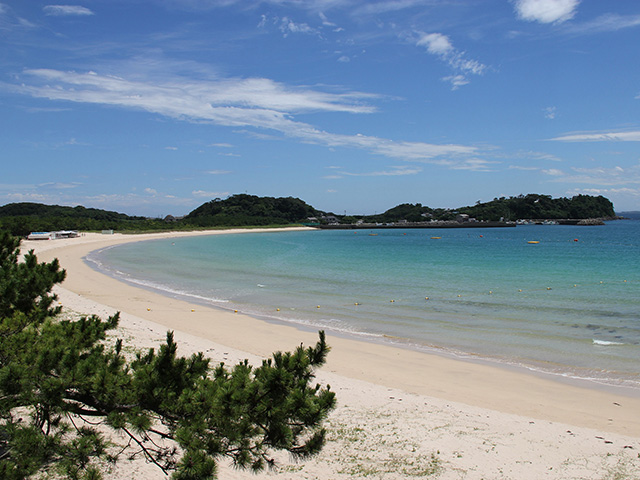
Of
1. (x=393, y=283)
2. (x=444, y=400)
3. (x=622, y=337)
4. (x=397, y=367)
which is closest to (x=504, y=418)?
(x=444, y=400)

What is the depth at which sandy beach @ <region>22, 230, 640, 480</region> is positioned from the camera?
5.25 m

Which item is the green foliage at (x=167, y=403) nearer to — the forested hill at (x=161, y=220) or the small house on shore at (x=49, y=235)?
the forested hill at (x=161, y=220)

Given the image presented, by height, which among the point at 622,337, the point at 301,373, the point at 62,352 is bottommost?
the point at 622,337

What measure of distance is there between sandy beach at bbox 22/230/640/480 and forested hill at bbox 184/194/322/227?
457 ft

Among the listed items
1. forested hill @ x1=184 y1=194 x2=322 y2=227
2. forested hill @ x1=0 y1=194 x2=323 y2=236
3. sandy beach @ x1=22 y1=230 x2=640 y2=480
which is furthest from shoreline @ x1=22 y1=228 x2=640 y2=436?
forested hill @ x1=184 y1=194 x2=322 y2=227

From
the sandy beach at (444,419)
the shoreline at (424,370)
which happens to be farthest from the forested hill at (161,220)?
the sandy beach at (444,419)

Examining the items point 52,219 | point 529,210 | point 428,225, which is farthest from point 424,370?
point 529,210

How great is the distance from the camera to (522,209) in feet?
618

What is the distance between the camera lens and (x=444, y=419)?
268 inches

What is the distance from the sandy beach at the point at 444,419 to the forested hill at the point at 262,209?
457 feet

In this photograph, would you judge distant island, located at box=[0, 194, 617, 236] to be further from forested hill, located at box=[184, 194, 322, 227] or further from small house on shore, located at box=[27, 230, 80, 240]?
small house on shore, located at box=[27, 230, 80, 240]

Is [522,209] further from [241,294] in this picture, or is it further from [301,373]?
[301,373]

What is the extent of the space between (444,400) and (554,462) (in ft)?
8.15

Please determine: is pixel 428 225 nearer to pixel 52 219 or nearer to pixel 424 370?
pixel 52 219
